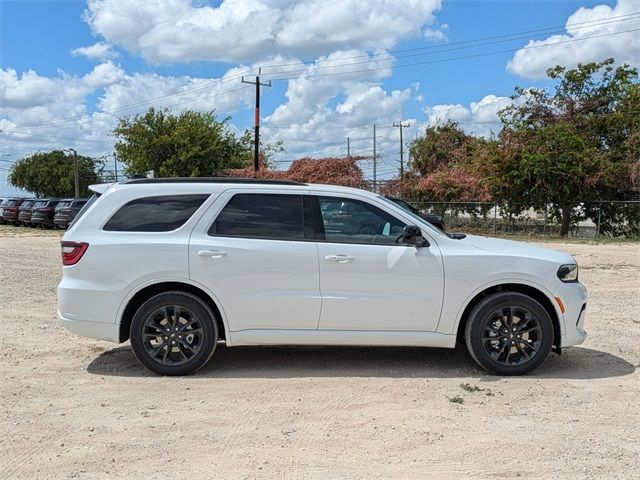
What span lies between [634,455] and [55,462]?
3703 millimetres

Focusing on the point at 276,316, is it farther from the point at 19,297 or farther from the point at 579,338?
the point at 19,297

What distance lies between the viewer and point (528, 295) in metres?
5.97

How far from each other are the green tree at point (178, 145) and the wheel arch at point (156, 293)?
42719 millimetres

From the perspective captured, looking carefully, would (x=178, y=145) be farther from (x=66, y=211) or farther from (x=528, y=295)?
(x=528, y=295)

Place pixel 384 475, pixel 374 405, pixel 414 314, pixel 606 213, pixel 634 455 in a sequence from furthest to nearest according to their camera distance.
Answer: pixel 606 213
pixel 414 314
pixel 374 405
pixel 634 455
pixel 384 475

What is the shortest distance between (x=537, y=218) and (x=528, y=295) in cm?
2672

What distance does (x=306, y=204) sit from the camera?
6.04 meters

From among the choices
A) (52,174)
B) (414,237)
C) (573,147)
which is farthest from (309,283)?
(52,174)

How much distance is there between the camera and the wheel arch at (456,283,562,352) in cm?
592

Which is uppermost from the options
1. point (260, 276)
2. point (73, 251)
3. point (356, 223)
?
point (356, 223)

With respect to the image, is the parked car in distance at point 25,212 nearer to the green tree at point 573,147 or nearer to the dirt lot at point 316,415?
the green tree at point 573,147

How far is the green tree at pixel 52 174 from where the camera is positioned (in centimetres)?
8512

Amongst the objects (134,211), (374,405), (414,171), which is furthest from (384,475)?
(414,171)

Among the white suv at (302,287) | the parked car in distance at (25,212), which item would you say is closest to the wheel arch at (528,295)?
the white suv at (302,287)
